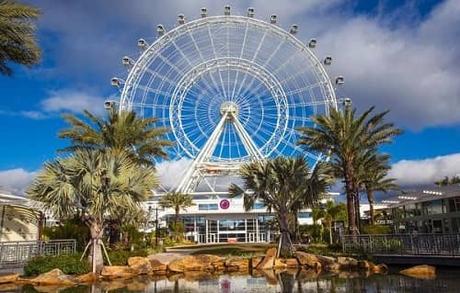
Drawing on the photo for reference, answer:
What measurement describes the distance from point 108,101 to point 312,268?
2765 cm

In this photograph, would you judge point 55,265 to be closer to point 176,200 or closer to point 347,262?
point 347,262

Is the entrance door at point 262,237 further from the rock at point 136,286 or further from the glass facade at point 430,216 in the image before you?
the rock at point 136,286

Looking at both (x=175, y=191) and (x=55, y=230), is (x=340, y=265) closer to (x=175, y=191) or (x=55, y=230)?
(x=55, y=230)

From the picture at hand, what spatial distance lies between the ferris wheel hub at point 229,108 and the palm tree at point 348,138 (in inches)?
876

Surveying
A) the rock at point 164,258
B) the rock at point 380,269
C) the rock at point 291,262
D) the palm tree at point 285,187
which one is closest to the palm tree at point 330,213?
the rock at point 164,258

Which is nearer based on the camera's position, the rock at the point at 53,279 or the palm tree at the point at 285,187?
Result: the rock at the point at 53,279

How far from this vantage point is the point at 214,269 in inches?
1025

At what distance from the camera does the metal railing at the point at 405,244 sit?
21.4 meters

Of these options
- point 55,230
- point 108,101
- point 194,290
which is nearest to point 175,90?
point 108,101

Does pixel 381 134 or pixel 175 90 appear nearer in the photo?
pixel 381 134

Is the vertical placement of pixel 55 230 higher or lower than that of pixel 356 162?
lower

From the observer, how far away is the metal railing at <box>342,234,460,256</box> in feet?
70.3

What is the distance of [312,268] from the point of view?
983 inches

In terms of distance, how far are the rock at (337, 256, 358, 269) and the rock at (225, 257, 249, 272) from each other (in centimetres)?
482
